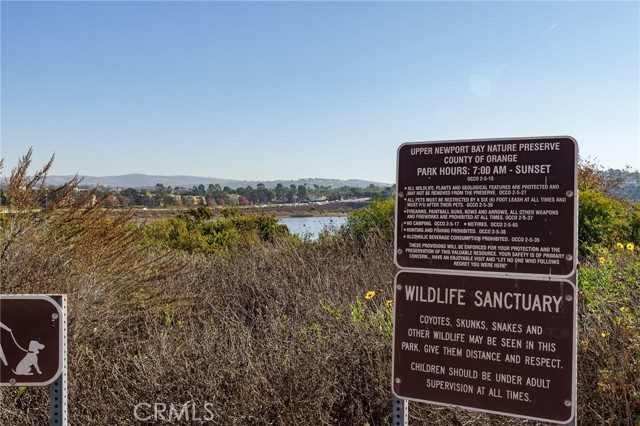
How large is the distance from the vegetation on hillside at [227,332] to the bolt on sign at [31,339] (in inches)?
43.9

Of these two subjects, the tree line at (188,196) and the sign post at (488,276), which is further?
the tree line at (188,196)

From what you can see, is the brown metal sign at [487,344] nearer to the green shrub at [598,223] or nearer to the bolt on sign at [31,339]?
the bolt on sign at [31,339]

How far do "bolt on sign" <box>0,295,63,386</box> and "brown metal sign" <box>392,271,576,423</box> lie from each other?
172cm

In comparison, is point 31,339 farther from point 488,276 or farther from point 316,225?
point 316,225

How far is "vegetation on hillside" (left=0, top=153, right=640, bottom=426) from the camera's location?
4094 mm

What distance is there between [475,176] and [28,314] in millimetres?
2336

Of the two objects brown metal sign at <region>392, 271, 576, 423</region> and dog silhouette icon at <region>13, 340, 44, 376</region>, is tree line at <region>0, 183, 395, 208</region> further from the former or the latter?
brown metal sign at <region>392, 271, 576, 423</region>

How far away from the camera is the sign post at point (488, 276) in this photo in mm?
2801

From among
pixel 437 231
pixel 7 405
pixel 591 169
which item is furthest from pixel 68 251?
pixel 591 169

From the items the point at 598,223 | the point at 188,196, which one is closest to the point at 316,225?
the point at 598,223

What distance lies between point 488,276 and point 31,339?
90.1 inches

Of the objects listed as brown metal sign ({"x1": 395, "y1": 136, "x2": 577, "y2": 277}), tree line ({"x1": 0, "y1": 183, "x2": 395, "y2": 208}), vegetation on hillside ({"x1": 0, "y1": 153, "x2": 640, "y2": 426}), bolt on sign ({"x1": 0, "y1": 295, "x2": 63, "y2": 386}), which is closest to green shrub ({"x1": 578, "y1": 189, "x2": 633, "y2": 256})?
vegetation on hillside ({"x1": 0, "y1": 153, "x2": 640, "y2": 426})

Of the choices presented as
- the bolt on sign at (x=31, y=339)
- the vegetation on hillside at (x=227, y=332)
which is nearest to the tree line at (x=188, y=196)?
the vegetation on hillside at (x=227, y=332)

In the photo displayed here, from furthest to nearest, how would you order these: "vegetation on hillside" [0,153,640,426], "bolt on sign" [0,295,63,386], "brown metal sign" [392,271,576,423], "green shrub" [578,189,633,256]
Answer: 1. "green shrub" [578,189,633,256]
2. "vegetation on hillside" [0,153,640,426]
3. "bolt on sign" [0,295,63,386]
4. "brown metal sign" [392,271,576,423]
